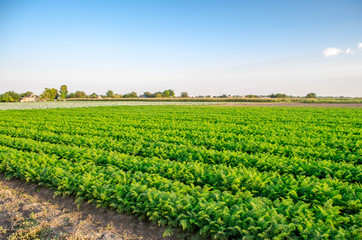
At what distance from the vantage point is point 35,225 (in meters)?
4.90

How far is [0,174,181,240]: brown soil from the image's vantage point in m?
4.63

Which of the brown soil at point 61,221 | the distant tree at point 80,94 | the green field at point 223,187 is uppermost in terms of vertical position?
the distant tree at point 80,94

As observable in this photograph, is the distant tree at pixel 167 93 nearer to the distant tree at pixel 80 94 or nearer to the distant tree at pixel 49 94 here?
the distant tree at pixel 80 94

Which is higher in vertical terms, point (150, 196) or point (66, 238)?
point (150, 196)

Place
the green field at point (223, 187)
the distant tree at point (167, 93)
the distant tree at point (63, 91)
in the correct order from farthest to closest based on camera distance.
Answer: the distant tree at point (167, 93) → the distant tree at point (63, 91) → the green field at point (223, 187)

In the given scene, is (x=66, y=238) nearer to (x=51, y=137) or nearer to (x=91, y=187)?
(x=91, y=187)

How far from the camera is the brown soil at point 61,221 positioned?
4633 millimetres

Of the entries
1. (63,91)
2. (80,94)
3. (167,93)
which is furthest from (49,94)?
(167,93)

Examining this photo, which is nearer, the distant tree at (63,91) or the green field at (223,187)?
the green field at (223,187)

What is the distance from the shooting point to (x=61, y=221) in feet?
16.8

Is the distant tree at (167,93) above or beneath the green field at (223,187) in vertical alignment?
above

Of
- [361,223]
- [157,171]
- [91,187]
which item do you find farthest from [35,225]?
[361,223]

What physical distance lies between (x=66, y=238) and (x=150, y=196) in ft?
5.69

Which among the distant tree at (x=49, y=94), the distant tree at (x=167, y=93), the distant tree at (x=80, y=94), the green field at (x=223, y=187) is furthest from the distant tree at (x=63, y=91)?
the green field at (x=223, y=187)
